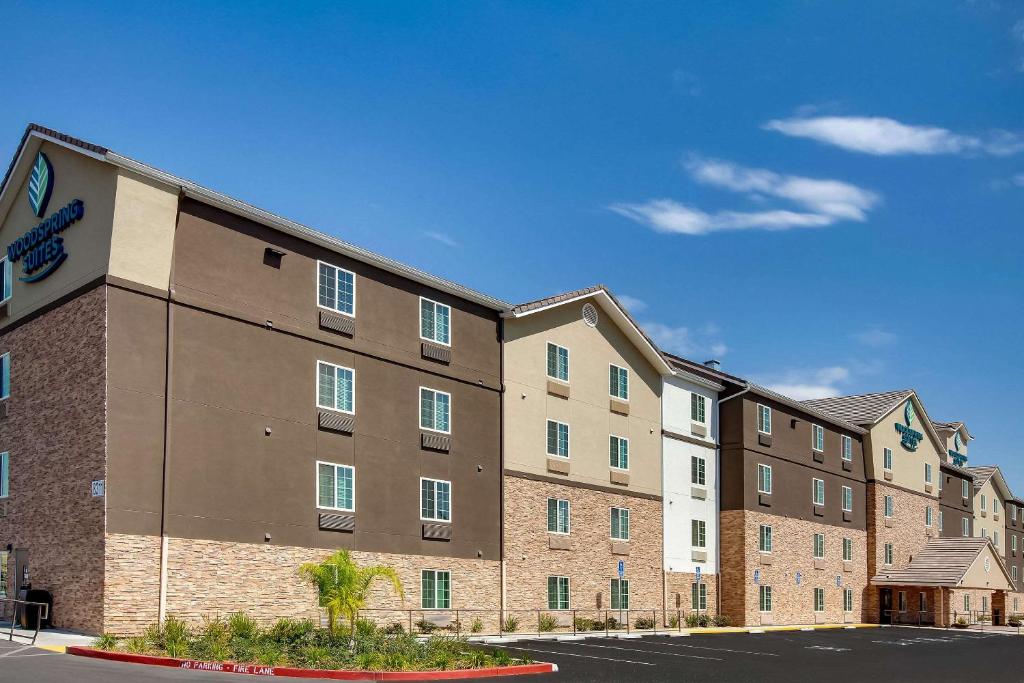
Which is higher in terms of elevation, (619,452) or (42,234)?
(42,234)

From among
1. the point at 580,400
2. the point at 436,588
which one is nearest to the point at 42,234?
the point at 436,588

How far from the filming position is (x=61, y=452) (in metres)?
28.2

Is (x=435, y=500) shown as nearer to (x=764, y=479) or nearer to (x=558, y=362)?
(x=558, y=362)

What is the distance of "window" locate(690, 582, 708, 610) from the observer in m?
48.2

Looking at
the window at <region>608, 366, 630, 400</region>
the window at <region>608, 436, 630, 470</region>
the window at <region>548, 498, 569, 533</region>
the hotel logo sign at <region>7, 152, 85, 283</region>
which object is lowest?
the window at <region>548, 498, 569, 533</region>

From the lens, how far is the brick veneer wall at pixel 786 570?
49969 millimetres

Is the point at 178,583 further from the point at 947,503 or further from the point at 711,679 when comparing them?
the point at 947,503

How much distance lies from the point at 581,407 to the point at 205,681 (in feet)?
82.7

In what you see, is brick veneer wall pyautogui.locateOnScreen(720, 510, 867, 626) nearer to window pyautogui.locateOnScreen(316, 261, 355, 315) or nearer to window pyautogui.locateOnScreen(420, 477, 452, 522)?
window pyautogui.locateOnScreen(420, 477, 452, 522)

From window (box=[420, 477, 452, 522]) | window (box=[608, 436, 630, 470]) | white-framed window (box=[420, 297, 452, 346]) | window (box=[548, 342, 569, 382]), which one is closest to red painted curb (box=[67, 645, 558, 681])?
window (box=[420, 477, 452, 522])

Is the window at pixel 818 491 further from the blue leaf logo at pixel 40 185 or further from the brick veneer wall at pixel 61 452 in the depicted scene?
the blue leaf logo at pixel 40 185

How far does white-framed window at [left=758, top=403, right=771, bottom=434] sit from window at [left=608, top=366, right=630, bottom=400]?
1046cm

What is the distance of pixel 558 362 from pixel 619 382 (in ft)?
14.2

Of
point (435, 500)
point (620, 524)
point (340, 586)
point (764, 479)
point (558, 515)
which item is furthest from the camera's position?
point (764, 479)
